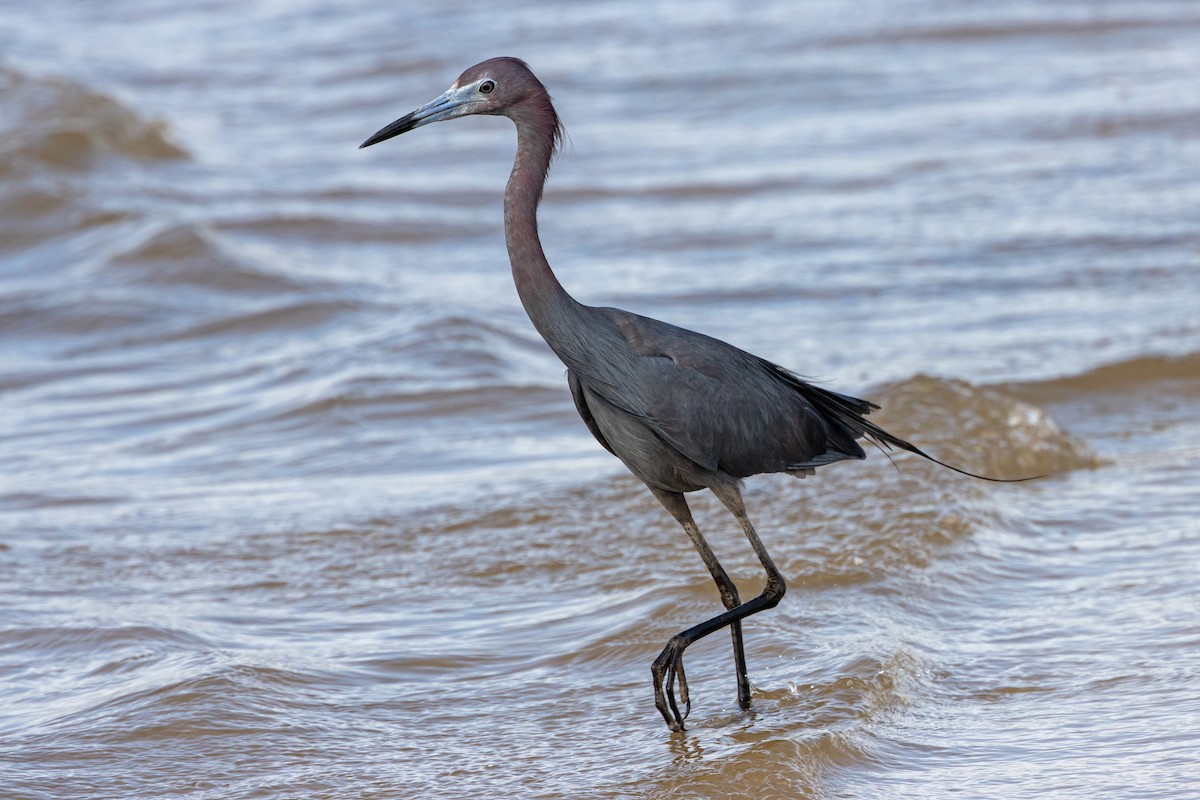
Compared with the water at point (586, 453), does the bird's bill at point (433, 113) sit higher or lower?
higher

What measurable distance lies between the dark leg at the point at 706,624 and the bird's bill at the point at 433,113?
1334 mm

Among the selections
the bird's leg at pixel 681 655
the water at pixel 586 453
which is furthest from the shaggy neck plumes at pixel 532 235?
the water at pixel 586 453

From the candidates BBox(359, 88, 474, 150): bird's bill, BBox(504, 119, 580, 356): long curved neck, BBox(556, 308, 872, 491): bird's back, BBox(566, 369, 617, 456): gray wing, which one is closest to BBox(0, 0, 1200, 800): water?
BBox(556, 308, 872, 491): bird's back

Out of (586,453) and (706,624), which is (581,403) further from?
(586,453)

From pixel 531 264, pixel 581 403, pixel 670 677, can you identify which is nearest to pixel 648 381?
pixel 581 403

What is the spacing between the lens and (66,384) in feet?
31.0

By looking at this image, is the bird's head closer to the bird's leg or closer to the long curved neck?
the long curved neck

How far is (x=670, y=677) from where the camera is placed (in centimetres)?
488

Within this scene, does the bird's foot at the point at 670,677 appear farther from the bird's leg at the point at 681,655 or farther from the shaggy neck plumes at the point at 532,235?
the shaggy neck plumes at the point at 532,235

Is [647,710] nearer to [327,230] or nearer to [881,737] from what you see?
[881,737]

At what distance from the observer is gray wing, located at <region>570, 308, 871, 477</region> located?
15.3 ft

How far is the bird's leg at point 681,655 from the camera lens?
484cm

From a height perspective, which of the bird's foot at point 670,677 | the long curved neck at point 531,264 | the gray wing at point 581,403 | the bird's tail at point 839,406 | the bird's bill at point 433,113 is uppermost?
the bird's bill at point 433,113

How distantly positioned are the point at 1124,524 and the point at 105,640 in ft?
13.6
